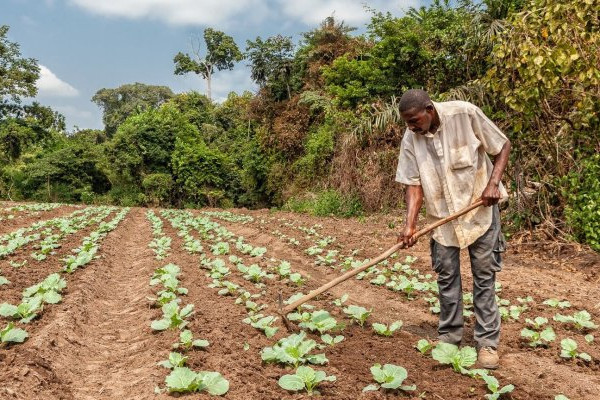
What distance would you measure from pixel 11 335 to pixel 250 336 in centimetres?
191

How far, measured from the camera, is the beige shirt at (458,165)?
387cm

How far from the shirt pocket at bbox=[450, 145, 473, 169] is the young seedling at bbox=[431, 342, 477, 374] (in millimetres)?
1355

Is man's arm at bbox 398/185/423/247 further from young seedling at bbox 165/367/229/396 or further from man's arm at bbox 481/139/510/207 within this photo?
young seedling at bbox 165/367/229/396

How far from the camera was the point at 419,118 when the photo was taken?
3.74 m

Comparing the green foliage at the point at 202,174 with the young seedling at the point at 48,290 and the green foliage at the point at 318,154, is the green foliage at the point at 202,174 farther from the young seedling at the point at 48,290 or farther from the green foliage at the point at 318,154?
the young seedling at the point at 48,290

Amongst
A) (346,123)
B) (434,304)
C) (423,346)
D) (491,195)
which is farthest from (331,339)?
(346,123)

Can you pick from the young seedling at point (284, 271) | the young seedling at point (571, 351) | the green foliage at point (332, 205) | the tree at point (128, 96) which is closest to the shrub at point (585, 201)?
the young seedling at point (571, 351)

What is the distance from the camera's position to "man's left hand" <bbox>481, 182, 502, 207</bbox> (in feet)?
12.2

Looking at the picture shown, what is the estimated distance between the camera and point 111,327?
5180 millimetres

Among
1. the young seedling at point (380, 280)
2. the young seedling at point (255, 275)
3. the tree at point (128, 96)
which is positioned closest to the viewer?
the young seedling at point (255, 275)

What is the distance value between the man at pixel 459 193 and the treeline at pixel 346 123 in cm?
418

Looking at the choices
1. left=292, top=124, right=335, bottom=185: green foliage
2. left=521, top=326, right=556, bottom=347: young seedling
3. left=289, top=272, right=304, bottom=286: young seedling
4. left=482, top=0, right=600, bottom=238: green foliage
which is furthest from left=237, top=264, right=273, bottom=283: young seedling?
left=292, top=124, right=335, bottom=185: green foliage

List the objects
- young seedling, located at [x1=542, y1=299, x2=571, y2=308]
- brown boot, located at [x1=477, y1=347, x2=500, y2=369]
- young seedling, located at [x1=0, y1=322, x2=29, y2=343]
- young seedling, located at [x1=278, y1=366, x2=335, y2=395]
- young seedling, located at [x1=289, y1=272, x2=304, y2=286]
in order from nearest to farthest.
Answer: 1. young seedling, located at [x1=278, y1=366, x2=335, y2=395]
2. brown boot, located at [x1=477, y1=347, x2=500, y2=369]
3. young seedling, located at [x1=0, y1=322, x2=29, y2=343]
4. young seedling, located at [x1=542, y1=299, x2=571, y2=308]
5. young seedling, located at [x1=289, y1=272, x2=304, y2=286]

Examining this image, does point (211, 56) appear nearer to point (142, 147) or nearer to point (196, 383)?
point (142, 147)
